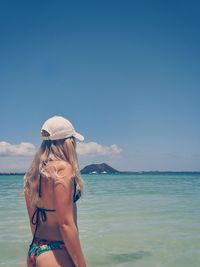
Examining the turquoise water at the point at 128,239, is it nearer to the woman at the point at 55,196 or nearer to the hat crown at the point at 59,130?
the woman at the point at 55,196

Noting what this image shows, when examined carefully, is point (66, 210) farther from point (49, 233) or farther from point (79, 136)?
point (79, 136)

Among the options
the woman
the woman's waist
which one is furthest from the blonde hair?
the woman's waist

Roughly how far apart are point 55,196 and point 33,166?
37cm

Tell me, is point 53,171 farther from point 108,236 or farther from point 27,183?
point 108,236

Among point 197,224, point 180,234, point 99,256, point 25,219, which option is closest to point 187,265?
point 99,256

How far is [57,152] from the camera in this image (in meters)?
2.71

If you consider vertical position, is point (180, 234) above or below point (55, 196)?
below

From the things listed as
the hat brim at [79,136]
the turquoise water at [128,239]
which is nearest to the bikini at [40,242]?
the hat brim at [79,136]

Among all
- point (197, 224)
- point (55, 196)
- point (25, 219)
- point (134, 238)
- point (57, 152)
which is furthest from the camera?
point (25, 219)

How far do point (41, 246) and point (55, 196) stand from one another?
0.48m

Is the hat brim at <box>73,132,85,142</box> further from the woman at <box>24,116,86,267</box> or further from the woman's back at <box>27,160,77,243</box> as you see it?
the woman's back at <box>27,160,77,243</box>

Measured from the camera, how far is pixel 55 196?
8.34ft

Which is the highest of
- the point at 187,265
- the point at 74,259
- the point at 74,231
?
the point at 74,231

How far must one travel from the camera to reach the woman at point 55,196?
8.39 feet
